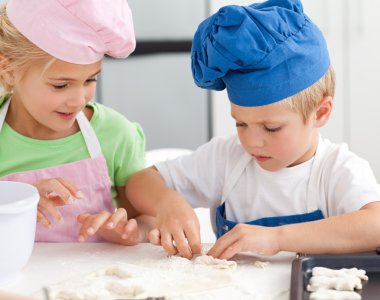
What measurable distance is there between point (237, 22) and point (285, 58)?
104 mm

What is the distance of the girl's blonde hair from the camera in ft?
4.85

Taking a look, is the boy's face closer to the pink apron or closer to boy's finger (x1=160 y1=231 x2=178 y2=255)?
boy's finger (x1=160 y1=231 x2=178 y2=255)

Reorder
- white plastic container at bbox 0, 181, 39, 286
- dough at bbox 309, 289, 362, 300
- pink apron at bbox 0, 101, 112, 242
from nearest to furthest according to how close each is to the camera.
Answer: dough at bbox 309, 289, 362, 300, white plastic container at bbox 0, 181, 39, 286, pink apron at bbox 0, 101, 112, 242

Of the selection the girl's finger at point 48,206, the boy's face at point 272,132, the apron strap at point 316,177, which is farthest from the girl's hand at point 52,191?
the apron strap at point 316,177

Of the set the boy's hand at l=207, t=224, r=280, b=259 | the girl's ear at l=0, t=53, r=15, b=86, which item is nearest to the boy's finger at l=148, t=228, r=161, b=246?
the boy's hand at l=207, t=224, r=280, b=259

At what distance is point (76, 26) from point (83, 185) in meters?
0.35

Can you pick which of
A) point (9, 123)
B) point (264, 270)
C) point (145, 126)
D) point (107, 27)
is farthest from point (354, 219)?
point (145, 126)

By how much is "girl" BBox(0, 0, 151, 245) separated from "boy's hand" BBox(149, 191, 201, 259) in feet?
0.19

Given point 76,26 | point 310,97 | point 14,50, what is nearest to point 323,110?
point 310,97

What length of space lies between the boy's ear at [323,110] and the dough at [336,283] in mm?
423

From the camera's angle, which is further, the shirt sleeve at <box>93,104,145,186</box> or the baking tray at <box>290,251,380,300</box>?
the shirt sleeve at <box>93,104,145,186</box>

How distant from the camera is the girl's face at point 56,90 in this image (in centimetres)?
147

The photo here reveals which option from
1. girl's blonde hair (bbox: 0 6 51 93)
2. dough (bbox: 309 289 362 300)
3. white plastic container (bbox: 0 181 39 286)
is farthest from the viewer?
girl's blonde hair (bbox: 0 6 51 93)

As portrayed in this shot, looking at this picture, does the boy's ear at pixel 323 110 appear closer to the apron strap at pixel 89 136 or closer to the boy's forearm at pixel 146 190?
the boy's forearm at pixel 146 190
